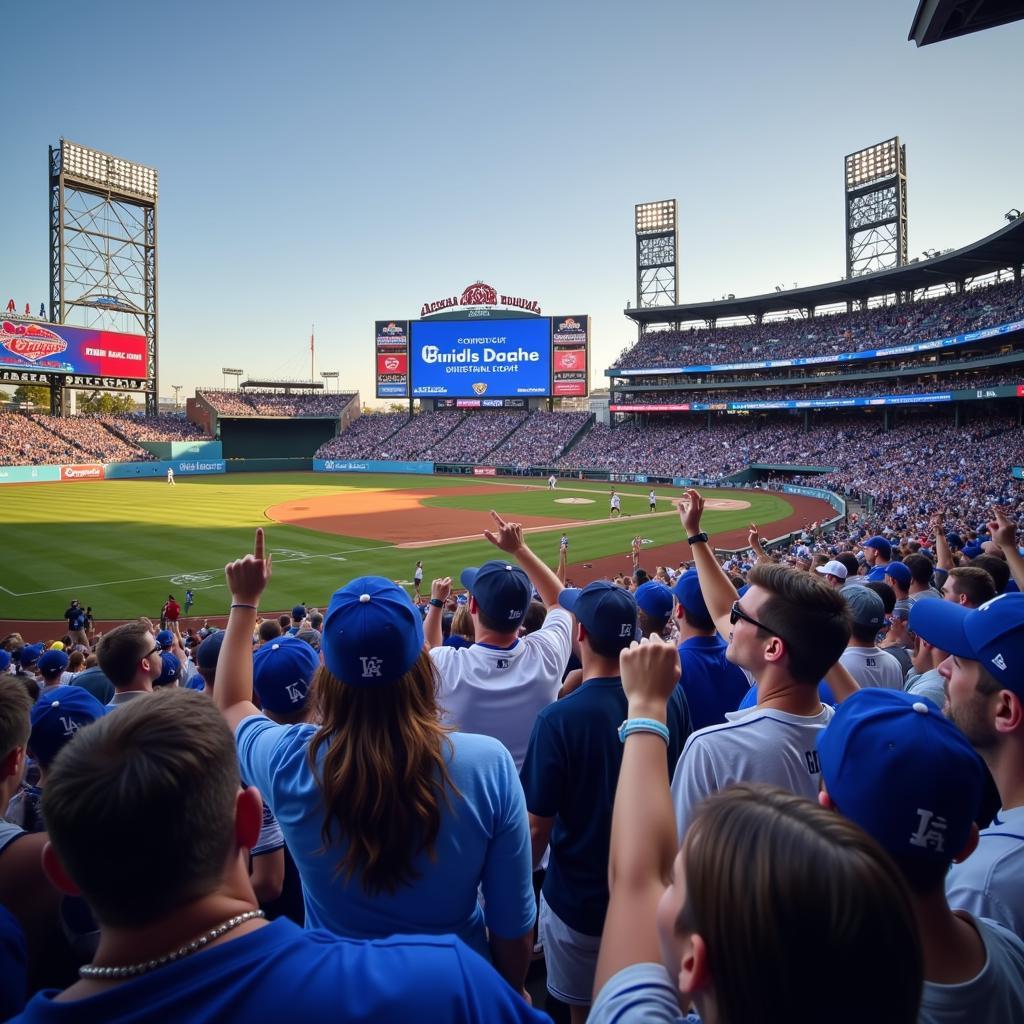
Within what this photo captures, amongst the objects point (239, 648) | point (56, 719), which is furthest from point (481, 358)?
point (239, 648)

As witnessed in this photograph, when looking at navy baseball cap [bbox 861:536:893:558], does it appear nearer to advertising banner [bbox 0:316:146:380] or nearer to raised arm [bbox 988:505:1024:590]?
raised arm [bbox 988:505:1024:590]

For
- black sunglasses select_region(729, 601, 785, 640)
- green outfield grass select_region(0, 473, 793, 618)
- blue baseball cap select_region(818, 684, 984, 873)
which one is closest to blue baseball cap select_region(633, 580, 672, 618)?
black sunglasses select_region(729, 601, 785, 640)

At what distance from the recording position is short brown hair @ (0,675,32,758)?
9.78 ft

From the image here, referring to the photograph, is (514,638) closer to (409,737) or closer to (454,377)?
(409,737)

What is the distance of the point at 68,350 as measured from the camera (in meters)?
68.2

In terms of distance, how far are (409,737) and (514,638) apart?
204cm

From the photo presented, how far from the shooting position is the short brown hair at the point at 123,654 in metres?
5.55

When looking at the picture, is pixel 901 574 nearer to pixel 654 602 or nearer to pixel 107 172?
pixel 654 602

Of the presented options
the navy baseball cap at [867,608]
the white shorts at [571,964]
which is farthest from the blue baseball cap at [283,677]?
the navy baseball cap at [867,608]

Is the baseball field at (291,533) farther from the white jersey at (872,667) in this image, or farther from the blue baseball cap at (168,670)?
the white jersey at (872,667)

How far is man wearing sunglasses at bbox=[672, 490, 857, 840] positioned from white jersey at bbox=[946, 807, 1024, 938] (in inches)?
26.1

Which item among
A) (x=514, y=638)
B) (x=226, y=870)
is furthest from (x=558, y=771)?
(x=226, y=870)

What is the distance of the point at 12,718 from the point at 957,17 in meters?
17.8

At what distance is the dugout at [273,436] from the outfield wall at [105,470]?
11397 millimetres
